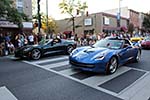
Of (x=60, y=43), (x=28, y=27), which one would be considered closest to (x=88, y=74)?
(x=60, y=43)

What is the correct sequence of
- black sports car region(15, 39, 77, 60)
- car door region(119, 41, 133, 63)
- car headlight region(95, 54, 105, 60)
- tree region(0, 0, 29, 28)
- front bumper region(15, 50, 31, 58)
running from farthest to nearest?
tree region(0, 0, 29, 28) → black sports car region(15, 39, 77, 60) → front bumper region(15, 50, 31, 58) → car door region(119, 41, 133, 63) → car headlight region(95, 54, 105, 60)

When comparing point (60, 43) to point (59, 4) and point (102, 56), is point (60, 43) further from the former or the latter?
point (59, 4)

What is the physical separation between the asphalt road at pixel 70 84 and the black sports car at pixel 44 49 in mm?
2992

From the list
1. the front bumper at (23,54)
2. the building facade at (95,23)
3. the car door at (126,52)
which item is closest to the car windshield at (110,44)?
the car door at (126,52)

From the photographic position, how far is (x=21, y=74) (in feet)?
24.0

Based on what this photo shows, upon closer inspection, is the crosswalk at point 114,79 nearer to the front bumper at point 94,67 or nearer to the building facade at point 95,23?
the front bumper at point 94,67

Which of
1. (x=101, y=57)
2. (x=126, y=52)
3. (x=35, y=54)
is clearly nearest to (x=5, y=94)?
(x=101, y=57)

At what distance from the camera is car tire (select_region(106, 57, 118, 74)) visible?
7.24 metres

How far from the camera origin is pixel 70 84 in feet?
20.0

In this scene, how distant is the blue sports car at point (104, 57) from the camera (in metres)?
6.95

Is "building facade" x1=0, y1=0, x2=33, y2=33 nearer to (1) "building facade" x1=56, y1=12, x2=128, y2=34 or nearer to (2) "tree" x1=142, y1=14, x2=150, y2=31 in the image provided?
(1) "building facade" x1=56, y1=12, x2=128, y2=34

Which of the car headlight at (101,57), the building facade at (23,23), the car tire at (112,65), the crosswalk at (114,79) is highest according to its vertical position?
the building facade at (23,23)

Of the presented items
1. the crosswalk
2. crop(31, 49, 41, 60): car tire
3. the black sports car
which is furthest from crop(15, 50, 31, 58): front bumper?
the crosswalk

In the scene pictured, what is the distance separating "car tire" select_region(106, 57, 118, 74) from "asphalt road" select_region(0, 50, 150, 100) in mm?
194
